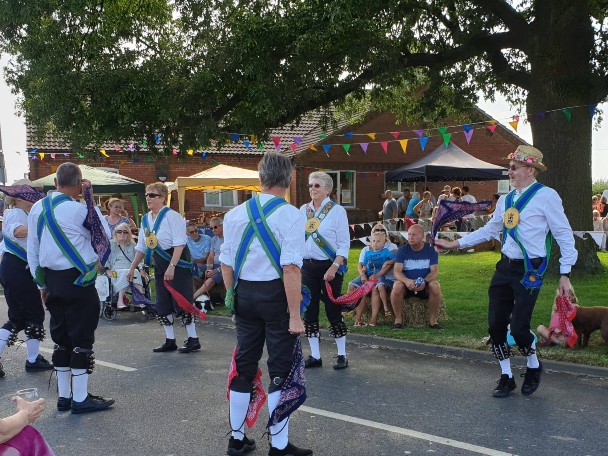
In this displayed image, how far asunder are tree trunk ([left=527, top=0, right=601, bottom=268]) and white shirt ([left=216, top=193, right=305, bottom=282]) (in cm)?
1007

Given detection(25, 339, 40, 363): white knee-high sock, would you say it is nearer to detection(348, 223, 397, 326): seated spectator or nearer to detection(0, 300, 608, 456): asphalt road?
detection(0, 300, 608, 456): asphalt road

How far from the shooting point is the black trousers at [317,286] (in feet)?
23.6

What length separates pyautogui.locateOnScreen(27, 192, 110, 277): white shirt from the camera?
5664mm

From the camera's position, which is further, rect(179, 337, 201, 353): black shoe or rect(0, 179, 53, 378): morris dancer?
rect(179, 337, 201, 353): black shoe

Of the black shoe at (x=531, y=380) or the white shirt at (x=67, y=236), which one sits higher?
the white shirt at (x=67, y=236)

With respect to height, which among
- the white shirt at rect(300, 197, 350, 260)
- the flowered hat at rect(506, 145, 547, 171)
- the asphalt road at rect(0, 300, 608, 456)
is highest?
the flowered hat at rect(506, 145, 547, 171)

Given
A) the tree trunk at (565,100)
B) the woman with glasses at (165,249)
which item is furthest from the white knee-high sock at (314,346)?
A: the tree trunk at (565,100)

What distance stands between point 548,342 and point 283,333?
470cm

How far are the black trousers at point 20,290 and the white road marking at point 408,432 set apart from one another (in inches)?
124

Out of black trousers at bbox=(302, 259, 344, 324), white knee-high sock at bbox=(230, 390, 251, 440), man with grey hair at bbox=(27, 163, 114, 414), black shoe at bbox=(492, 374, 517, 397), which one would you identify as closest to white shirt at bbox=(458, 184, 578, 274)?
black shoe at bbox=(492, 374, 517, 397)

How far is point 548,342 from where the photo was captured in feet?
26.6

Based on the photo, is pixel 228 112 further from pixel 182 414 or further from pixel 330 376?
pixel 182 414

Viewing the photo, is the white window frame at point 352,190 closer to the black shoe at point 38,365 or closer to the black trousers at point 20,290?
the black shoe at point 38,365

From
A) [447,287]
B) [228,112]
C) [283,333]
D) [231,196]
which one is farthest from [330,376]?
[231,196]
